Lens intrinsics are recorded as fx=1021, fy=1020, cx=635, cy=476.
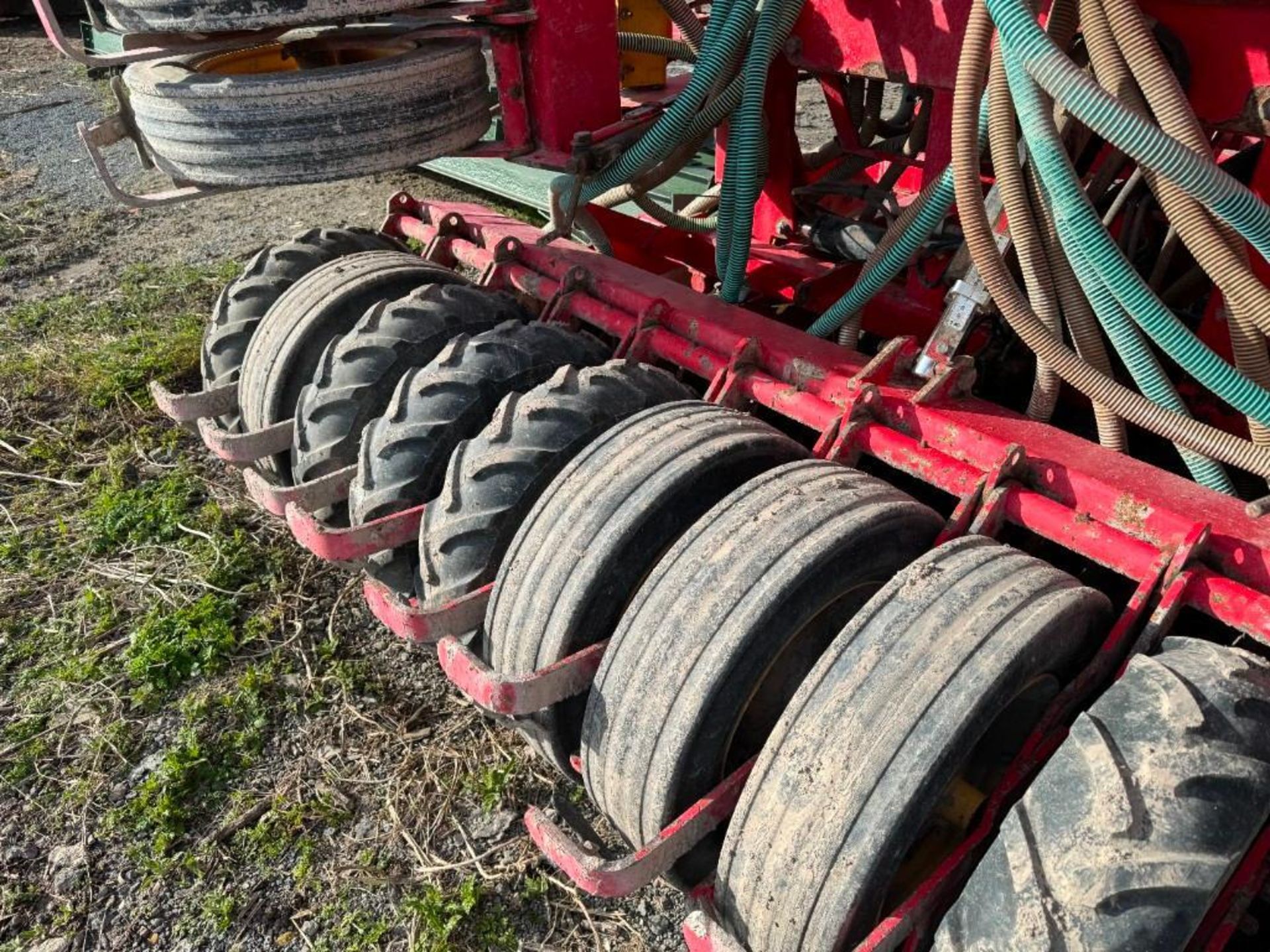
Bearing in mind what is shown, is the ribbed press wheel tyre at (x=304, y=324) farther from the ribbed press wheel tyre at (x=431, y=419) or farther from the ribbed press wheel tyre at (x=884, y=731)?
the ribbed press wheel tyre at (x=884, y=731)

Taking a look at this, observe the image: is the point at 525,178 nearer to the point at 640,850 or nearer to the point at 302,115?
the point at 302,115

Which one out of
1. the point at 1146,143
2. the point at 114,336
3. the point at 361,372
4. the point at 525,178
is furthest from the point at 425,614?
the point at 525,178

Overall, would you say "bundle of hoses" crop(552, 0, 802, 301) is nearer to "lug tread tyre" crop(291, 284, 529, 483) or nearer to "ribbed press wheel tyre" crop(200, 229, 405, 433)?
"lug tread tyre" crop(291, 284, 529, 483)

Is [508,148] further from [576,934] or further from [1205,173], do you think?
[576,934]

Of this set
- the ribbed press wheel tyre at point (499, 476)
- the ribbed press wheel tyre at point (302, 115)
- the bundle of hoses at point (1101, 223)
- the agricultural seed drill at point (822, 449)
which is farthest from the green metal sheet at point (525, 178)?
the bundle of hoses at point (1101, 223)

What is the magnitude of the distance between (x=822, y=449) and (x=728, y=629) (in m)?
0.61

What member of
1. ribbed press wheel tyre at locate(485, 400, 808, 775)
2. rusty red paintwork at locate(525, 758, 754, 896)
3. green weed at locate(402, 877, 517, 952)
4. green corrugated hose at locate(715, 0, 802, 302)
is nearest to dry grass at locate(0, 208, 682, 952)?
green weed at locate(402, 877, 517, 952)

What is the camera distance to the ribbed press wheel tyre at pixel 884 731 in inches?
62.6

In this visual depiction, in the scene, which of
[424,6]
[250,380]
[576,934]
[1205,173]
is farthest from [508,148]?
[576,934]

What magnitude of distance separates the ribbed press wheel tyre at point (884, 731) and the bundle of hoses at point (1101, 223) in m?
0.52

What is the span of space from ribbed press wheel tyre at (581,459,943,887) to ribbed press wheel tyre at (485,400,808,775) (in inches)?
4.4

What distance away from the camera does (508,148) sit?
2898 millimetres

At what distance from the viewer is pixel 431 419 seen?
2.50 meters

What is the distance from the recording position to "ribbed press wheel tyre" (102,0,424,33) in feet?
7.03
